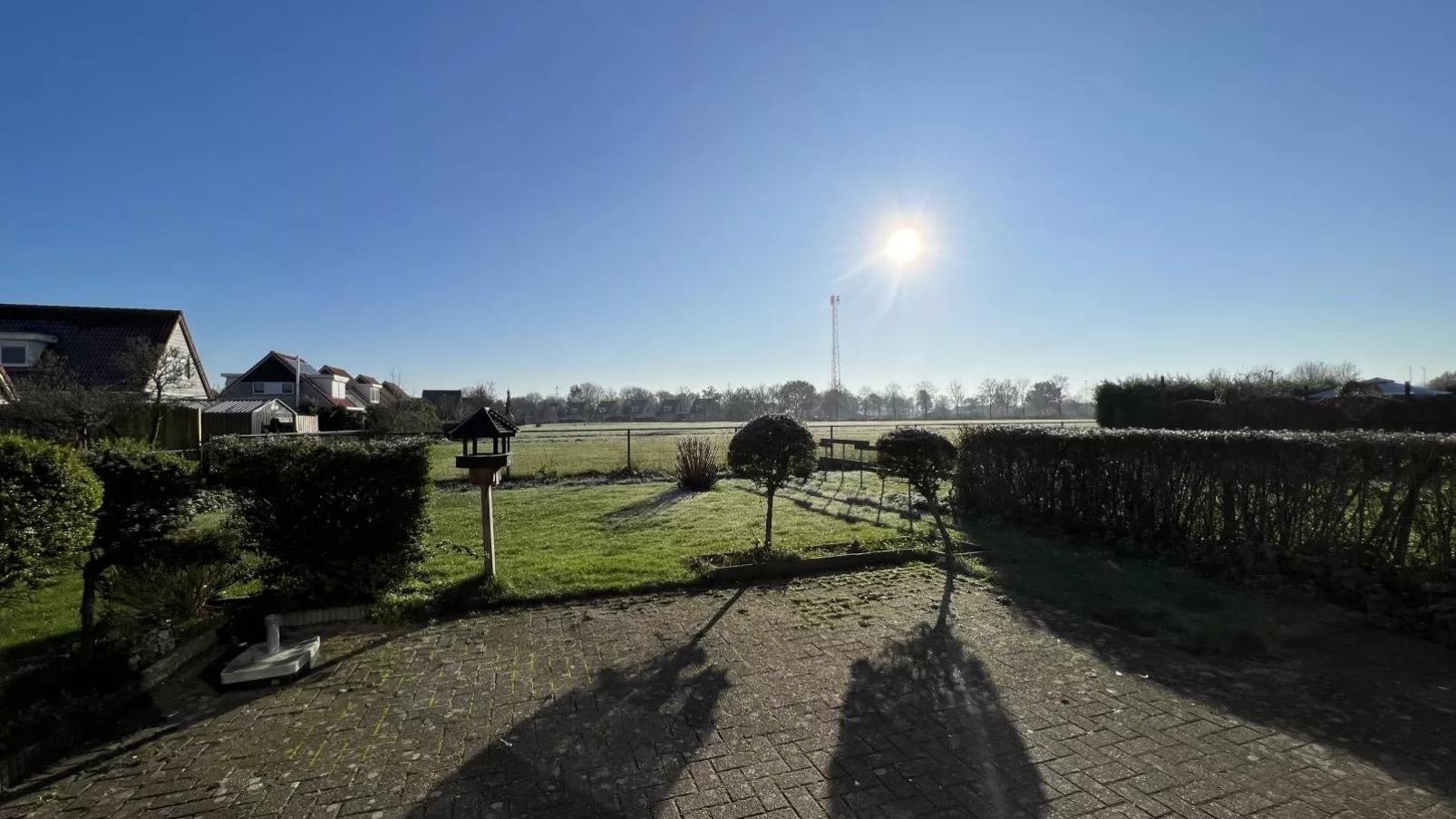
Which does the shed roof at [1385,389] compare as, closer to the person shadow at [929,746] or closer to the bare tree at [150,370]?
the person shadow at [929,746]

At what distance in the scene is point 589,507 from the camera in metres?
12.4

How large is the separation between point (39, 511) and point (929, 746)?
5075 millimetres

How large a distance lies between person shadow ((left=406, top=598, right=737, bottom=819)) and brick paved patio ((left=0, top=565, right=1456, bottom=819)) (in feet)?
0.05

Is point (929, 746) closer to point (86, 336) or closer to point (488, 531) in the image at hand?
point (488, 531)

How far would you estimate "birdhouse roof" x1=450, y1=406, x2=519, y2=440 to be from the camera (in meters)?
6.50

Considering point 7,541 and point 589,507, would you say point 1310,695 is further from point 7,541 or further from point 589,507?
point 589,507

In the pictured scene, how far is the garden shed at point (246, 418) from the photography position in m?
22.2

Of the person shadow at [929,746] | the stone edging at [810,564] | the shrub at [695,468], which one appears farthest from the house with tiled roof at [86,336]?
the person shadow at [929,746]

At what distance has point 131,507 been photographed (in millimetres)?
4715

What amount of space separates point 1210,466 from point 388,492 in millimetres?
8803

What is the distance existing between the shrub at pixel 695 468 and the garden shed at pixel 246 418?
1424cm

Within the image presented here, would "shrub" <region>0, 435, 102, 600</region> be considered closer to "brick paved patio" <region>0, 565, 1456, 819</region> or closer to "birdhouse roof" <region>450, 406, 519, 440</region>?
"brick paved patio" <region>0, 565, 1456, 819</region>

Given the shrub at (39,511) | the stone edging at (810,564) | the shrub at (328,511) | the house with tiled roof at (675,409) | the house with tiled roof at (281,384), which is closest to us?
the shrub at (39,511)

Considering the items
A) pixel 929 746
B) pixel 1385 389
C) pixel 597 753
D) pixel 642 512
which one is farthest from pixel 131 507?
Answer: pixel 1385 389
